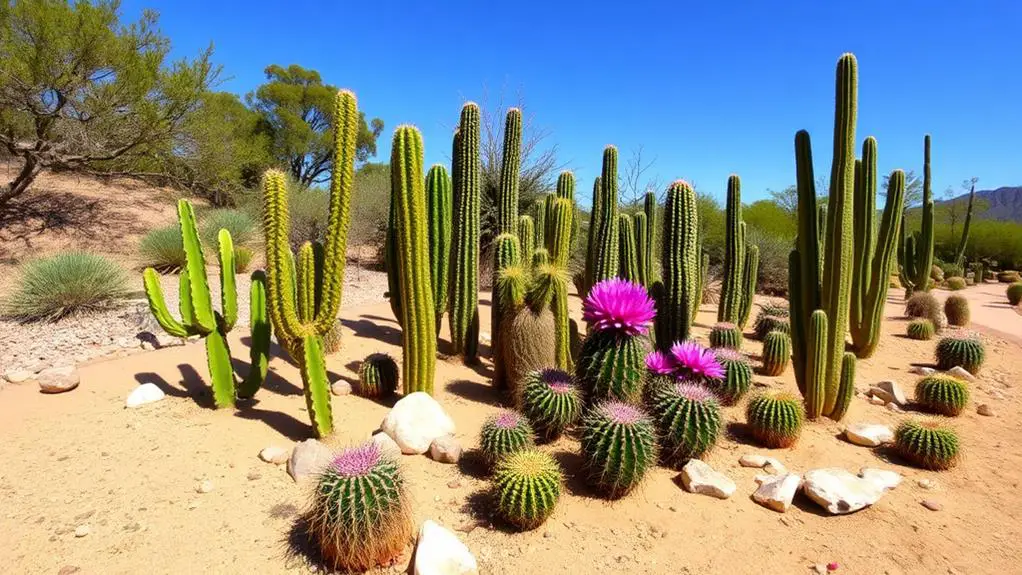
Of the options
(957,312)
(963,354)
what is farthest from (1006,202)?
(963,354)

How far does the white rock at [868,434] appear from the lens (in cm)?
463

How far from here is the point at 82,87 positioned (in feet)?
40.7

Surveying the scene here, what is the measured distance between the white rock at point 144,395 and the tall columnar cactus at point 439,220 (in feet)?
9.00

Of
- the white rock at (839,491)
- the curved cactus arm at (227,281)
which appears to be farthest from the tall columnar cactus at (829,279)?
the curved cactus arm at (227,281)

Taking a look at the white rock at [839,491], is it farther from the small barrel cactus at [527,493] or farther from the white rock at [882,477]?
the small barrel cactus at [527,493]

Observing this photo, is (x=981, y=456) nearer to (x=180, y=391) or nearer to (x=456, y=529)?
(x=456, y=529)

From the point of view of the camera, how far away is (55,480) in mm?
3488

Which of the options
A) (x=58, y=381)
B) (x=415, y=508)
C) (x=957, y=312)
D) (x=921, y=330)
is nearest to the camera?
(x=415, y=508)

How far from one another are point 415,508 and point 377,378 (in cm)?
189

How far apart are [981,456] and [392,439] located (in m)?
5.08

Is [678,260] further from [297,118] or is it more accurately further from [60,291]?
[297,118]

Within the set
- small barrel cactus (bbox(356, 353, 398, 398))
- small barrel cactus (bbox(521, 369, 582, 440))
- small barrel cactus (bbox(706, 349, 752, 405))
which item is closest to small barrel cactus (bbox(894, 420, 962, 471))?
small barrel cactus (bbox(706, 349, 752, 405))

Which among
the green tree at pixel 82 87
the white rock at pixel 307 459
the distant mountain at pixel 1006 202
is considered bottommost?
the white rock at pixel 307 459

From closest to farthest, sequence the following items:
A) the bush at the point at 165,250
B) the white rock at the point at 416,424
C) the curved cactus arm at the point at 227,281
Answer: the white rock at the point at 416,424, the curved cactus arm at the point at 227,281, the bush at the point at 165,250
